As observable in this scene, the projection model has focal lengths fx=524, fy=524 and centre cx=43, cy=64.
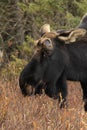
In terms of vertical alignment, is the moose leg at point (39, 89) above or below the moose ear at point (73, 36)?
below

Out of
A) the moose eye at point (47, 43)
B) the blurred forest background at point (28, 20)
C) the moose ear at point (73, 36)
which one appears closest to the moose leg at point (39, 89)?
the moose eye at point (47, 43)

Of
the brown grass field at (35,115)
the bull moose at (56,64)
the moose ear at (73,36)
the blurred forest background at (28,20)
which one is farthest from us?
the blurred forest background at (28,20)

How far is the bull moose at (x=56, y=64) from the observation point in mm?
8195

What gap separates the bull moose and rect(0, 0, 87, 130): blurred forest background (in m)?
0.23

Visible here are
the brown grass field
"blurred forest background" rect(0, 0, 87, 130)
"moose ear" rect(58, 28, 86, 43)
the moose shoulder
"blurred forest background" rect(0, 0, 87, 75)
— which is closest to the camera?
the brown grass field

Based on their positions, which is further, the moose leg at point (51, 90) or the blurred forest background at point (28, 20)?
the blurred forest background at point (28, 20)

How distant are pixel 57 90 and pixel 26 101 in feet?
2.54

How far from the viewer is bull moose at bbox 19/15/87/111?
8.20 metres

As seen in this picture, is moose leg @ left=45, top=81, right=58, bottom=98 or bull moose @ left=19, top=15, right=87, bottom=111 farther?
moose leg @ left=45, top=81, right=58, bottom=98

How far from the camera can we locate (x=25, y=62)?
1416 centimetres

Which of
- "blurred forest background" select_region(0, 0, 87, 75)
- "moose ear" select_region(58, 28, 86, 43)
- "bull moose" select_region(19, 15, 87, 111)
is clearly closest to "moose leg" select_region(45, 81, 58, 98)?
"bull moose" select_region(19, 15, 87, 111)

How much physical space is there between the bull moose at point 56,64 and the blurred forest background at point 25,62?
230 millimetres

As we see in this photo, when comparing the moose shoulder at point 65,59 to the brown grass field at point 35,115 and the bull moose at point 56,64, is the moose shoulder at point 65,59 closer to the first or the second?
the bull moose at point 56,64

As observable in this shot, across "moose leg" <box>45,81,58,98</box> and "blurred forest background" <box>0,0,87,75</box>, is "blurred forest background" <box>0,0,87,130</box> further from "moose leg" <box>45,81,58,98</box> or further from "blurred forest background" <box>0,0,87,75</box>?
"moose leg" <box>45,81,58,98</box>
